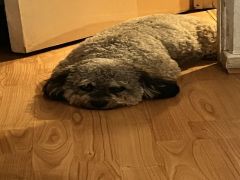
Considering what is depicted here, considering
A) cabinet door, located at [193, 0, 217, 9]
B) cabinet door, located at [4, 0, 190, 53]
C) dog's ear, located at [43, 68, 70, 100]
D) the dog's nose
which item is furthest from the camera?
cabinet door, located at [193, 0, 217, 9]

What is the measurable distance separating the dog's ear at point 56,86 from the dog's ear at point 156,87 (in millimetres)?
258

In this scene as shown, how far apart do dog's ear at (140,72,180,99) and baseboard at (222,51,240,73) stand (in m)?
0.30

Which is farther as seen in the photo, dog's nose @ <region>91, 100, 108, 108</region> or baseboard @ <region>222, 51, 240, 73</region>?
baseboard @ <region>222, 51, 240, 73</region>

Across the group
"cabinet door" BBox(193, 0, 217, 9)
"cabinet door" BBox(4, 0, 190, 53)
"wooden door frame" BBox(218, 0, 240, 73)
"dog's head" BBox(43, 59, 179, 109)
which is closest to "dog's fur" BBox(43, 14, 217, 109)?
"dog's head" BBox(43, 59, 179, 109)

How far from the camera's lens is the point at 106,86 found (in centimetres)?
155

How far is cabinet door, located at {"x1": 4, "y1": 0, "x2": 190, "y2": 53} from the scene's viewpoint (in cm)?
217

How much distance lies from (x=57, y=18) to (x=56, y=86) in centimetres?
70

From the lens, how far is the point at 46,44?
2279 millimetres

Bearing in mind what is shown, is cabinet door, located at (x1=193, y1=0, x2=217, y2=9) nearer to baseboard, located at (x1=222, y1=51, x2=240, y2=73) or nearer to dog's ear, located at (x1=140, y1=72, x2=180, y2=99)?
baseboard, located at (x1=222, y1=51, x2=240, y2=73)

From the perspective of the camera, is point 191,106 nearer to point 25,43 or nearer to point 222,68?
point 222,68

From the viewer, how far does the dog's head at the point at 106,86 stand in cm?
154

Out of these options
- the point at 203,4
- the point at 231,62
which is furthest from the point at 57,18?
the point at 203,4

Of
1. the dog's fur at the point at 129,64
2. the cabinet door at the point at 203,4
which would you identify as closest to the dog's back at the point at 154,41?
the dog's fur at the point at 129,64

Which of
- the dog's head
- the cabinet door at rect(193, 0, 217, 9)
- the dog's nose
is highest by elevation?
the dog's head
